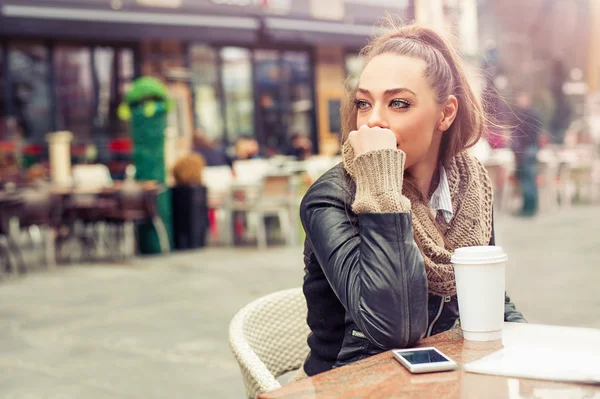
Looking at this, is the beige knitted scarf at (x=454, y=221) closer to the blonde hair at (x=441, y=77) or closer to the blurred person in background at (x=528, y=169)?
the blonde hair at (x=441, y=77)

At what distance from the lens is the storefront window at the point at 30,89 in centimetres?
1416

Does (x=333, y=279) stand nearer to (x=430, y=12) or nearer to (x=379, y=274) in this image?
(x=379, y=274)

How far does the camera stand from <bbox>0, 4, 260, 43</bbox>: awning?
13227 mm

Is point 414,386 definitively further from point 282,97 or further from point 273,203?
point 282,97

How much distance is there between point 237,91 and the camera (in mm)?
16859

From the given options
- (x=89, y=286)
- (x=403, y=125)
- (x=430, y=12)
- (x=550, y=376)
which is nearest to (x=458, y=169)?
(x=403, y=125)

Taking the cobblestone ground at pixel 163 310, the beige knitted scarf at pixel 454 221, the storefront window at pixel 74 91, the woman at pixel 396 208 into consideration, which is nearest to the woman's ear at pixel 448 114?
the woman at pixel 396 208

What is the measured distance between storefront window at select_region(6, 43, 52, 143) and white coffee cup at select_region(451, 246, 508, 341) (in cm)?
1399

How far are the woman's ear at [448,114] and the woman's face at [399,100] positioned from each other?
0.08m

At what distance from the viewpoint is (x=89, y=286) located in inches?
267

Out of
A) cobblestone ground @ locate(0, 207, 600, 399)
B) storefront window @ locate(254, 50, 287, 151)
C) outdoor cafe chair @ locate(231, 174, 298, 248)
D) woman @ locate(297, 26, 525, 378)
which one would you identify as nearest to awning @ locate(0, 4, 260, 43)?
storefront window @ locate(254, 50, 287, 151)

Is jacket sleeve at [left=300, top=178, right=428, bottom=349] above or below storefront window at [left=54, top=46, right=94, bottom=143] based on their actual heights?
below

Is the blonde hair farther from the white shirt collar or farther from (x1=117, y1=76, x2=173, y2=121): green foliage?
(x1=117, y1=76, x2=173, y2=121): green foliage

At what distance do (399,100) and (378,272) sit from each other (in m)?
0.39
